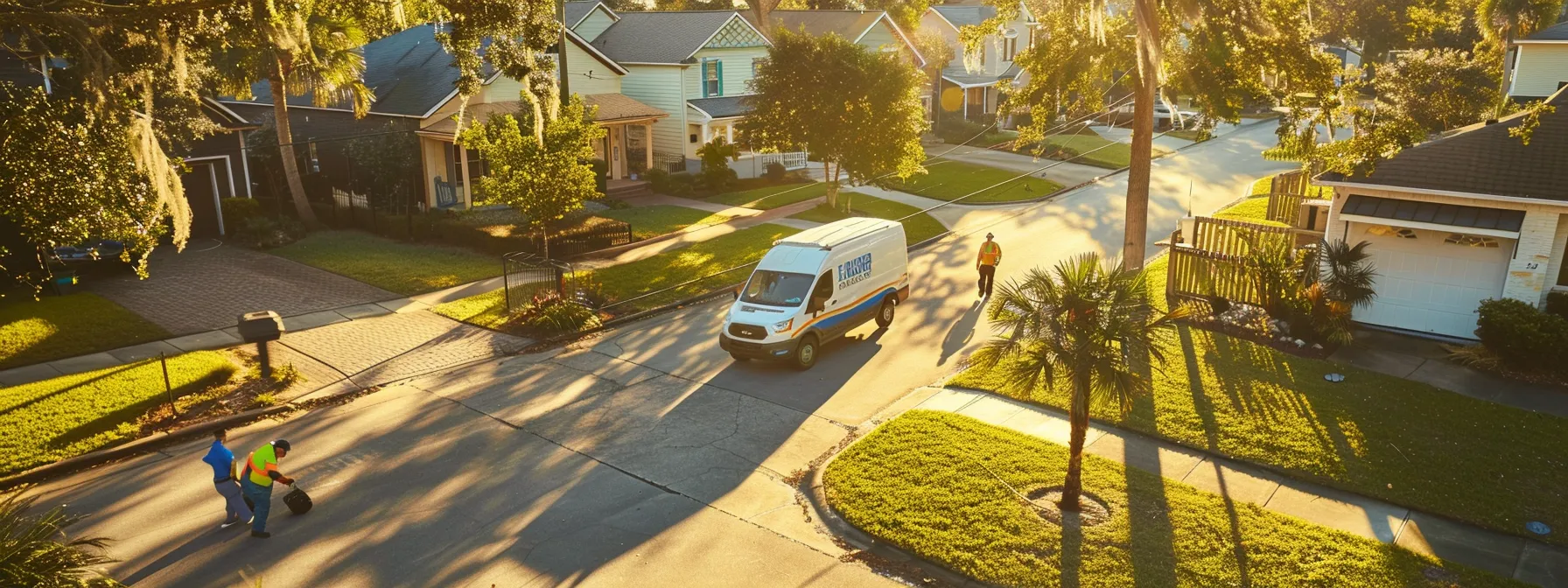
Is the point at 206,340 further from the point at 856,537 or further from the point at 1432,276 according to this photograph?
the point at 1432,276

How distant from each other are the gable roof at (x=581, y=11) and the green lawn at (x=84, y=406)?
1115 inches

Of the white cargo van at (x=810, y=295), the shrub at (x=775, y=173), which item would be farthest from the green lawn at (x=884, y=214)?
the white cargo van at (x=810, y=295)

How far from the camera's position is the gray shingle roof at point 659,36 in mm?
39938

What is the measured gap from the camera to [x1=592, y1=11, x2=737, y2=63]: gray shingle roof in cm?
3994

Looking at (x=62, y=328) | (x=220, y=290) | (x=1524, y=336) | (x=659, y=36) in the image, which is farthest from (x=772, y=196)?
(x=1524, y=336)

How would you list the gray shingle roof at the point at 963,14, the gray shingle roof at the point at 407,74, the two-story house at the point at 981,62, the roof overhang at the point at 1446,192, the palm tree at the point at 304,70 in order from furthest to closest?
the gray shingle roof at the point at 963,14, the two-story house at the point at 981,62, the gray shingle roof at the point at 407,74, the palm tree at the point at 304,70, the roof overhang at the point at 1446,192

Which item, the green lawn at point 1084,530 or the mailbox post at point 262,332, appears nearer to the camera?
the green lawn at point 1084,530

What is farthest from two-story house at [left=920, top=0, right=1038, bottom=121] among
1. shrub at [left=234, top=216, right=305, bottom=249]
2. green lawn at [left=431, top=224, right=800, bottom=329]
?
shrub at [left=234, top=216, right=305, bottom=249]

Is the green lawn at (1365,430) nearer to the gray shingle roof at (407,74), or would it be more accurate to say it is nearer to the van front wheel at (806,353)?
the van front wheel at (806,353)

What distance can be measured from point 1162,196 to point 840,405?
22.5m

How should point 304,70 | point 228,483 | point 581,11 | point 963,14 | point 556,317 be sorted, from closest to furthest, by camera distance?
point 228,483, point 556,317, point 304,70, point 581,11, point 963,14

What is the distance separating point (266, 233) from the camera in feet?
90.5

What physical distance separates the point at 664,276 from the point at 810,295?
7.36 metres

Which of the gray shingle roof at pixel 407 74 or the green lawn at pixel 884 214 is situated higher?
the gray shingle roof at pixel 407 74
